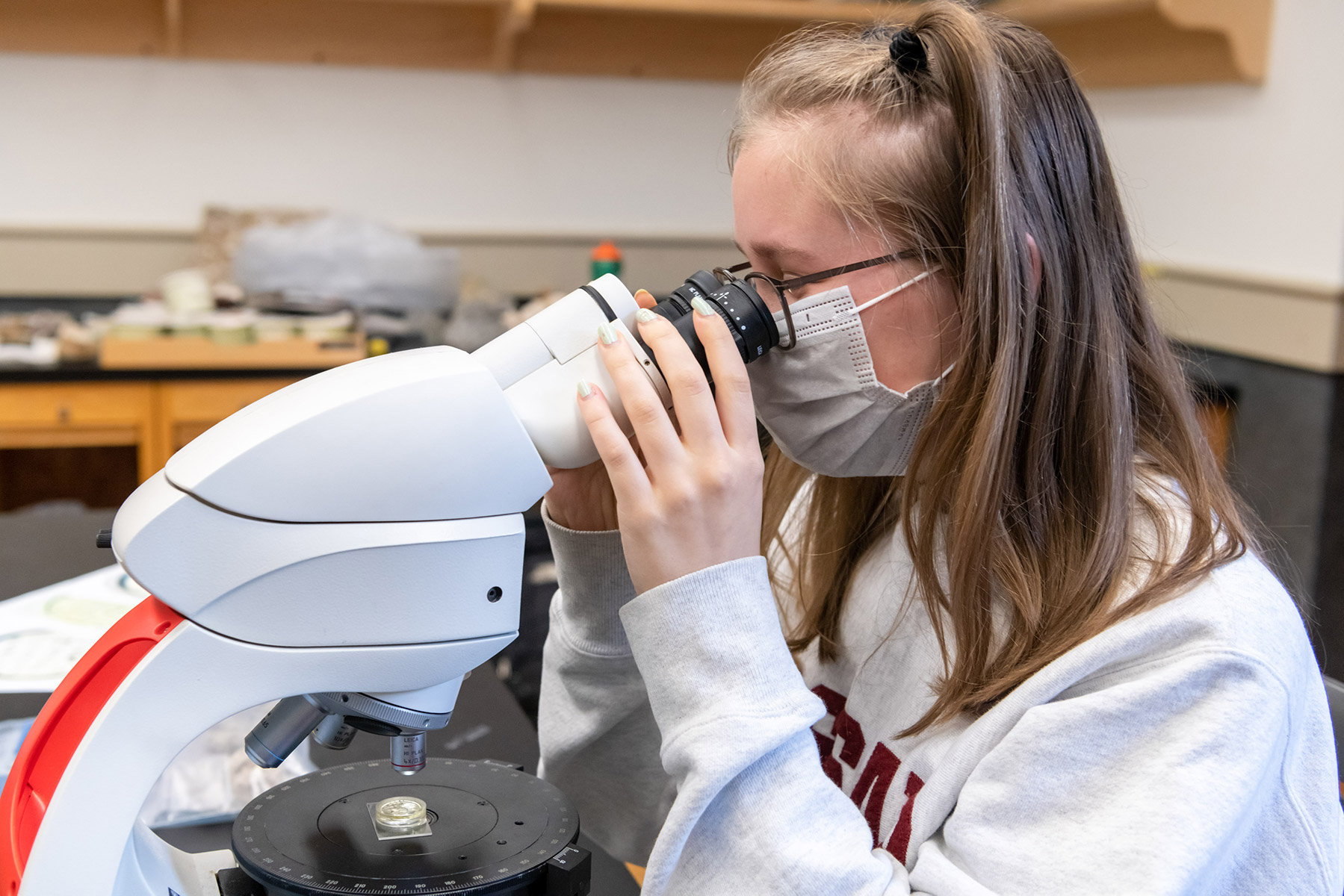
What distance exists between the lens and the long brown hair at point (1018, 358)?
0.81m

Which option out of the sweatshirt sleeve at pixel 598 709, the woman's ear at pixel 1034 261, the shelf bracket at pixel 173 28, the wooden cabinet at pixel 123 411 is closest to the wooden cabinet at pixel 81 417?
the wooden cabinet at pixel 123 411

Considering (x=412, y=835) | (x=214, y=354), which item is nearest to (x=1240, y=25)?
(x=214, y=354)

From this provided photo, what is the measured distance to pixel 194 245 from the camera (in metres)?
3.45

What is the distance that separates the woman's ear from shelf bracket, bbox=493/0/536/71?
2.62 metres

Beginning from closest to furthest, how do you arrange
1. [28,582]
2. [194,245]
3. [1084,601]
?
[1084,601]
[28,582]
[194,245]

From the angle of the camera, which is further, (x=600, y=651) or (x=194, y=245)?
(x=194, y=245)

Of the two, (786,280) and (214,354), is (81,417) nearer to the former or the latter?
(214,354)

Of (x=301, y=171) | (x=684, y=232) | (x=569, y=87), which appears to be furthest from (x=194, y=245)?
(x=684, y=232)

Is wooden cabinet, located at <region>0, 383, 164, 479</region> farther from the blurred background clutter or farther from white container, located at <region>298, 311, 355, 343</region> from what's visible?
white container, located at <region>298, 311, 355, 343</region>

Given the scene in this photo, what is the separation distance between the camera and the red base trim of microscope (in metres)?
0.66

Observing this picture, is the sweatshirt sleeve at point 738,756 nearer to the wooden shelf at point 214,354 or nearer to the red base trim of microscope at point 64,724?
the red base trim of microscope at point 64,724

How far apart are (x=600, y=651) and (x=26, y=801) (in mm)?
475

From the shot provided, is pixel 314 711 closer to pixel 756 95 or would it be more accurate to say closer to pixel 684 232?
pixel 756 95

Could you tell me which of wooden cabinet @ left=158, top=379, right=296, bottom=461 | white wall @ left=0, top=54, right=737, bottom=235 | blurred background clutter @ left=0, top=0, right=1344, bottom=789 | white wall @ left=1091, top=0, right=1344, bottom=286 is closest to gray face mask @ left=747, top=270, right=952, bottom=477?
blurred background clutter @ left=0, top=0, right=1344, bottom=789
